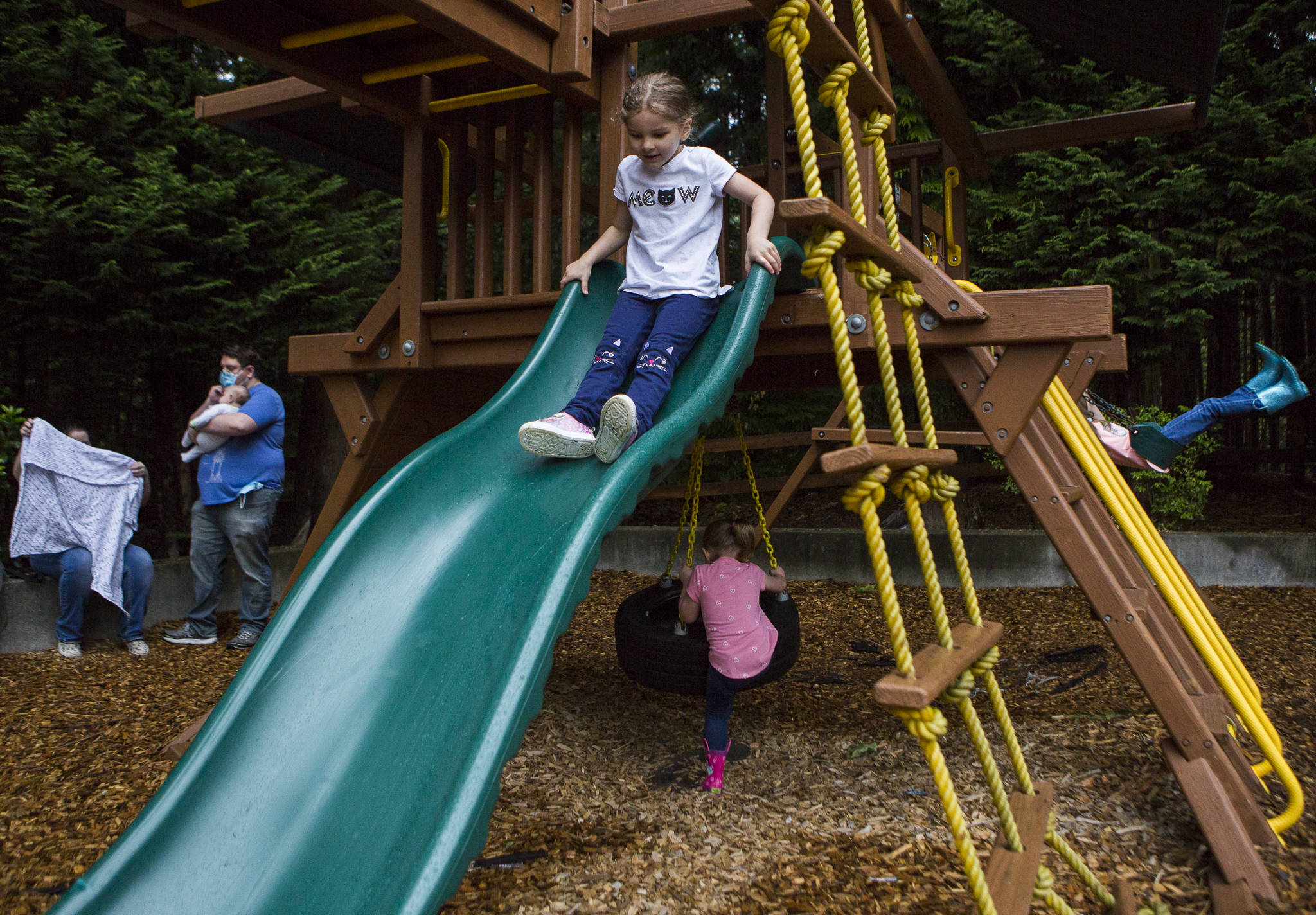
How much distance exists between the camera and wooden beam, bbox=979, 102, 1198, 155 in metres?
5.49

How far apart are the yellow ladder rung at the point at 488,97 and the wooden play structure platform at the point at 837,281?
0.01 metres

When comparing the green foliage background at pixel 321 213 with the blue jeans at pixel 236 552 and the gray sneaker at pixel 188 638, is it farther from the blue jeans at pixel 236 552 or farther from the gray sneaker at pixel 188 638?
the gray sneaker at pixel 188 638

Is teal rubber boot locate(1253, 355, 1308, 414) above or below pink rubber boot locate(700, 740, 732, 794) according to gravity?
above

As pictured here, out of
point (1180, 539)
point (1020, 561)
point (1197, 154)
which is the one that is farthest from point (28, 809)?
point (1197, 154)

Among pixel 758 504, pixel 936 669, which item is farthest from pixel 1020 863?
pixel 758 504

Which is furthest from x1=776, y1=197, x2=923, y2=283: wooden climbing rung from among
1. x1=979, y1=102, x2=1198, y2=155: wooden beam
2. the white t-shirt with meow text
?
x1=979, y1=102, x2=1198, y2=155: wooden beam

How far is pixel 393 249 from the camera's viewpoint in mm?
9312

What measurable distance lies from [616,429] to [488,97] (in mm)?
2090

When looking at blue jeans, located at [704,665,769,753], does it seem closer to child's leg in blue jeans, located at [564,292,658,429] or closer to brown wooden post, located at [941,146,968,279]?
child's leg in blue jeans, located at [564,292,658,429]

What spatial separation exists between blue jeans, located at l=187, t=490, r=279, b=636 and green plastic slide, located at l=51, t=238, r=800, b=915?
131 inches

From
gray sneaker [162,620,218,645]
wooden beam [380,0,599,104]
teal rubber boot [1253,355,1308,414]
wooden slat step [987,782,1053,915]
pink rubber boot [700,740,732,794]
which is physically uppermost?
wooden beam [380,0,599,104]

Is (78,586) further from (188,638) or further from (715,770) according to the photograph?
(715,770)

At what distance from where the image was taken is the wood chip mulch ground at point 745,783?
8.67 feet

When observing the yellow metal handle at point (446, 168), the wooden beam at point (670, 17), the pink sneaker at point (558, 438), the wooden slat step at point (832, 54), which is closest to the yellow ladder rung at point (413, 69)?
the yellow metal handle at point (446, 168)
